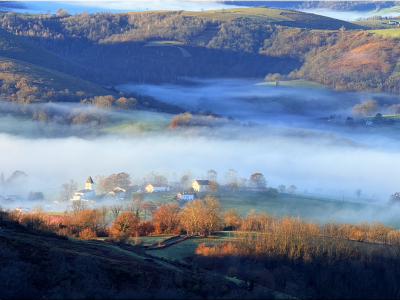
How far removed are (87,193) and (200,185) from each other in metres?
17.0

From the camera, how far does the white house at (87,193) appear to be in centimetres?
7533

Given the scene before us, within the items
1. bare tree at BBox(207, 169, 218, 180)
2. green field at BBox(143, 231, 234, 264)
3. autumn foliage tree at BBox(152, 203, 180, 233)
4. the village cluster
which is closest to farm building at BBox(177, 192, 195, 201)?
the village cluster

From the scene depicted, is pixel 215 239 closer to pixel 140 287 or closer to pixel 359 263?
pixel 359 263

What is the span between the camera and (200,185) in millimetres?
77562

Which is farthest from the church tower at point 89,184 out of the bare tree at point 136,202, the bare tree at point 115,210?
the bare tree at point 115,210

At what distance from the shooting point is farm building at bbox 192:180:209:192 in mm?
76375

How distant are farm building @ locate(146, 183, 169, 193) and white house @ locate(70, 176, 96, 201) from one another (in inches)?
339

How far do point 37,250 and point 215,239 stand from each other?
63.1ft

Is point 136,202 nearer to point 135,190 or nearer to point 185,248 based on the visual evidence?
point 135,190

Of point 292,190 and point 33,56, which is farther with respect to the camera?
point 33,56

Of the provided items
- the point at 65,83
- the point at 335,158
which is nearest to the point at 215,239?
the point at 335,158

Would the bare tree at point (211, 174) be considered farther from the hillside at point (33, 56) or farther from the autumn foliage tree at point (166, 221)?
the hillside at point (33, 56)

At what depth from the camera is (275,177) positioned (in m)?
97.1

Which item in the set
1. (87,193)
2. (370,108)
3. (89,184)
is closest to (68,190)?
(87,193)
